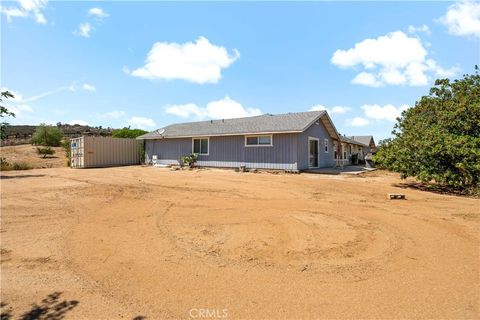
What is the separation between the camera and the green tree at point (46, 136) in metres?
27.3

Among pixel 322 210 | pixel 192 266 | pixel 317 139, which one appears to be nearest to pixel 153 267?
pixel 192 266

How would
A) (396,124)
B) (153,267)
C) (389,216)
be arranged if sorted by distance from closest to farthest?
(153,267), (389,216), (396,124)

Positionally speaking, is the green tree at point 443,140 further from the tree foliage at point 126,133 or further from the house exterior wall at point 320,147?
the tree foliage at point 126,133

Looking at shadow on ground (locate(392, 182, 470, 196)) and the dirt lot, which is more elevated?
shadow on ground (locate(392, 182, 470, 196))

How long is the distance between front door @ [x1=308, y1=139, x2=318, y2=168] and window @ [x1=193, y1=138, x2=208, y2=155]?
6938mm

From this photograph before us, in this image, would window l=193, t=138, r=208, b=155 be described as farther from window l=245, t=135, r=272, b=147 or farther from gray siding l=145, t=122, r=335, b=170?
window l=245, t=135, r=272, b=147

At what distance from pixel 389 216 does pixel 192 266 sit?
487 cm

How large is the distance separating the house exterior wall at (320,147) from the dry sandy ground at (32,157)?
56.9 ft

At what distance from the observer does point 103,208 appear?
707 cm

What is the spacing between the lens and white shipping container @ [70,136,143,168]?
781 inches

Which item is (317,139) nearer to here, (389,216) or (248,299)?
(389,216)

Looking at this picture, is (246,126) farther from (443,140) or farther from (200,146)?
(443,140)

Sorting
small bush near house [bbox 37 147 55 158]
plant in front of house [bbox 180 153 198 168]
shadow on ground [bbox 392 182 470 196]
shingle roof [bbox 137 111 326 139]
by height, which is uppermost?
shingle roof [bbox 137 111 326 139]

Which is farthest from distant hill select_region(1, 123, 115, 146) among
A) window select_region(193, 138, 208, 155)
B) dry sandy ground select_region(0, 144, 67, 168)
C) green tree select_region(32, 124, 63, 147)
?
window select_region(193, 138, 208, 155)
